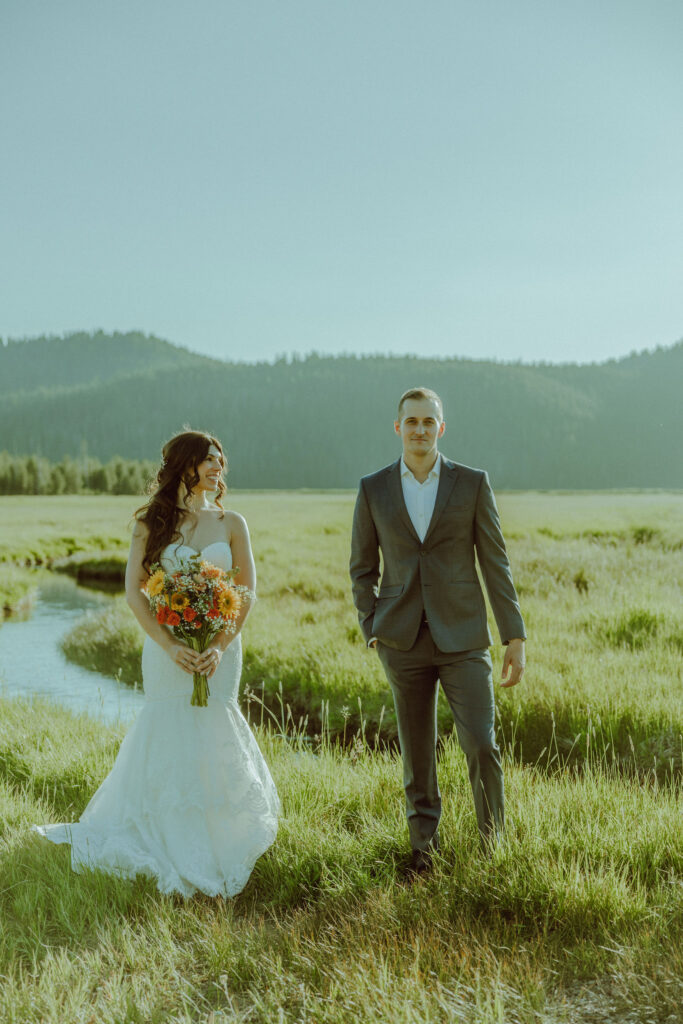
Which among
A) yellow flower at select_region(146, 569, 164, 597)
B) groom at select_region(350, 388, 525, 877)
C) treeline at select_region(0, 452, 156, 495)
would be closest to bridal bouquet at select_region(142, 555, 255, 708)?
yellow flower at select_region(146, 569, 164, 597)

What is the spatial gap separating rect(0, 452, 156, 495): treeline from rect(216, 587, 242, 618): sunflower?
10836 cm

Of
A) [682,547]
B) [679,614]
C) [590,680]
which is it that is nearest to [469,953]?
[590,680]

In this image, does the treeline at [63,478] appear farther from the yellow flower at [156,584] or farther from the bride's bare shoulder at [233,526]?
the yellow flower at [156,584]

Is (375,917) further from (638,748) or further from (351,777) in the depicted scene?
(638,748)

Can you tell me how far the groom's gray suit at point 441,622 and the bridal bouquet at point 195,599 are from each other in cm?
89

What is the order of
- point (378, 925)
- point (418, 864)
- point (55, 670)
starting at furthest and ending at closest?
1. point (55, 670)
2. point (418, 864)
3. point (378, 925)

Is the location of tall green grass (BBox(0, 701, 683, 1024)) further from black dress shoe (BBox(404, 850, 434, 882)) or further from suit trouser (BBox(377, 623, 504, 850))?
suit trouser (BBox(377, 623, 504, 850))

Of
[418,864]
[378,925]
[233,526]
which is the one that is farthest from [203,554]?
[378,925]

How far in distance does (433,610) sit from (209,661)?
1.55 meters

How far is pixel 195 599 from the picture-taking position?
16.1 feet

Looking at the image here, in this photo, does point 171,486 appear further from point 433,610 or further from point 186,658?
point 433,610

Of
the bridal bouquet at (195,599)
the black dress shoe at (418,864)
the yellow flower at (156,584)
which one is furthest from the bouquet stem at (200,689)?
the black dress shoe at (418,864)

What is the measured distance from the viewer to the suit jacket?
477 cm

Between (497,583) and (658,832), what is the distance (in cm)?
180
